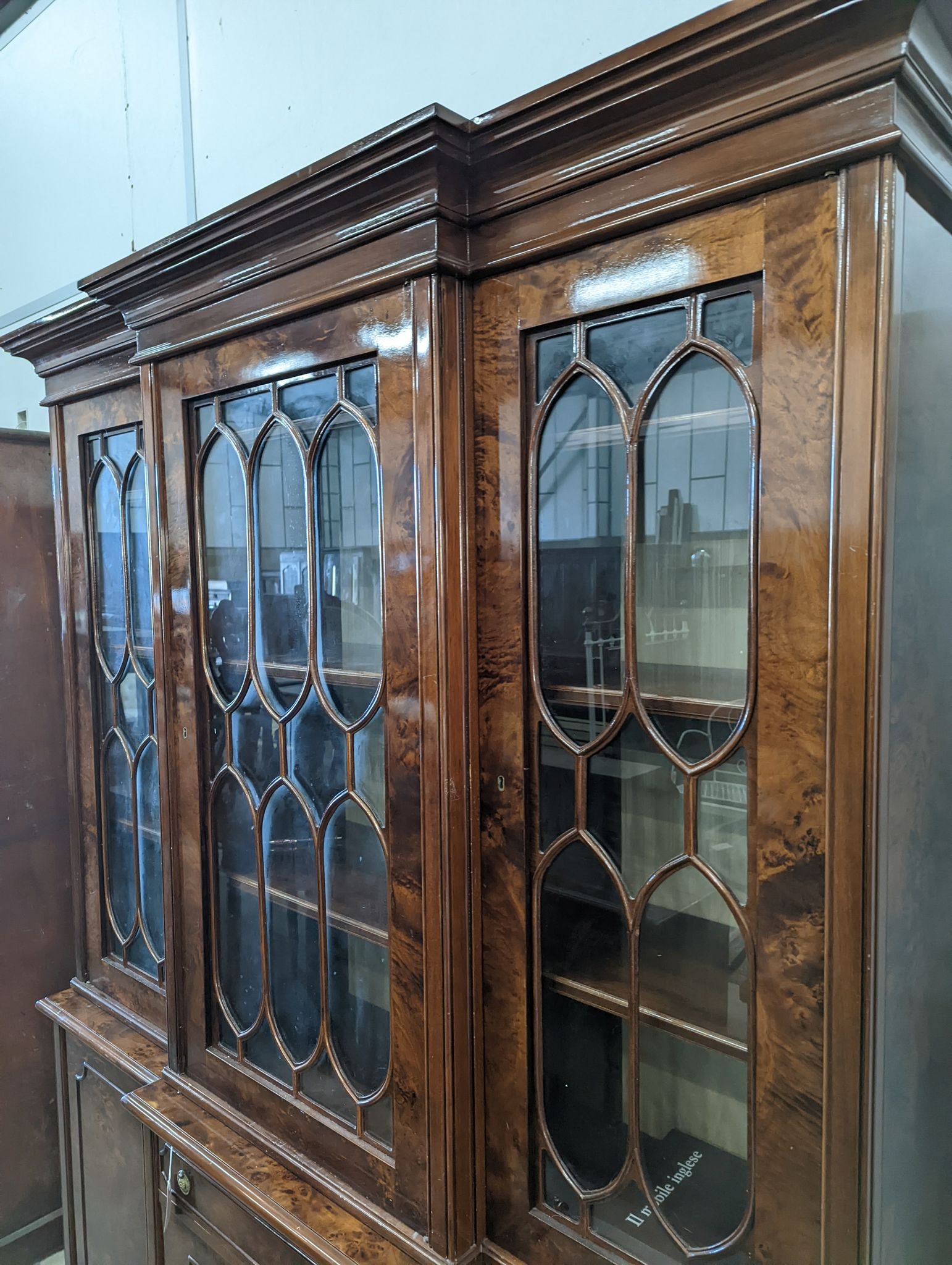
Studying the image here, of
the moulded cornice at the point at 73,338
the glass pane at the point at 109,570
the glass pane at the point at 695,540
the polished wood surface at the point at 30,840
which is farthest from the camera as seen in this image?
the polished wood surface at the point at 30,840

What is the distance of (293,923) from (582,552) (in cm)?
61

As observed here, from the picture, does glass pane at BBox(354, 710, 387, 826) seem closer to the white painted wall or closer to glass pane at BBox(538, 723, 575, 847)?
glass pane at BBox(538, 723, 575, 847)

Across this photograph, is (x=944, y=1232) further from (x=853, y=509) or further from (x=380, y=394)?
(x=380, y=394)

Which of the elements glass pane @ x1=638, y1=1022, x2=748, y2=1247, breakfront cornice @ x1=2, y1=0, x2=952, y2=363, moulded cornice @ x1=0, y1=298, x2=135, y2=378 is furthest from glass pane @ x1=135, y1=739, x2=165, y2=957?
glass pane @ x1=638, y1=1022, x2=748, y2=1247

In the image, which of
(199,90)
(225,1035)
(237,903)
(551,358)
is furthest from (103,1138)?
A: (199,90)

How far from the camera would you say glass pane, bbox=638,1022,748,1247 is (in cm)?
67

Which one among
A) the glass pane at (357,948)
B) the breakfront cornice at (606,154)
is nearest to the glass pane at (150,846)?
the glass pane at (357,948)

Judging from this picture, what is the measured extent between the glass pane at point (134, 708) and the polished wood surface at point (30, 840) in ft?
1.13

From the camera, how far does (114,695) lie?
1331 mm

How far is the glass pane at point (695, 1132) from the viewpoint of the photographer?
67 cm

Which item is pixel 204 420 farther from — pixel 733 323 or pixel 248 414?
pixel 733 323

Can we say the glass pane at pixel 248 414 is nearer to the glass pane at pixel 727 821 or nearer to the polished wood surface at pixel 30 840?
the glass pane at pixel 727 821

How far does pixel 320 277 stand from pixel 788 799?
0.70 m

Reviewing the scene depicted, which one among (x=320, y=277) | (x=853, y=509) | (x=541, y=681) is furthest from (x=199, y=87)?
(x=853, y=509)
